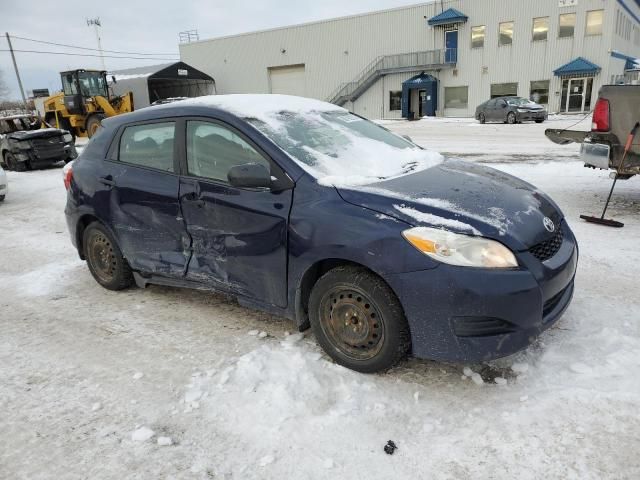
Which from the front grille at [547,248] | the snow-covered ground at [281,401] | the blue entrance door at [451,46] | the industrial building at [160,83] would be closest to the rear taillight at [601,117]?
the snow-covered ground at [281,401]

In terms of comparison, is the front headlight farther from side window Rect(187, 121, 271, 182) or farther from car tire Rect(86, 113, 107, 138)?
car tire Rect(86, 113, 107, 138)

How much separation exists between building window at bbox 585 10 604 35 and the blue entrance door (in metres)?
8.17

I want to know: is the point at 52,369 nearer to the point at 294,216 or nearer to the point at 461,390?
the point at 294,216

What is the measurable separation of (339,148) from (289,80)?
42.5 meters

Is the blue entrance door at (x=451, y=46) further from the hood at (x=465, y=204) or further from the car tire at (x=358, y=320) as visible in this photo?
the car tire at (x=358, y=320)

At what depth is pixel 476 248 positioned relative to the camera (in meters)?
2.66

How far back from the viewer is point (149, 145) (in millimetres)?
4055

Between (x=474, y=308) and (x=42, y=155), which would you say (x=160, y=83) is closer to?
(x=42, y=155)

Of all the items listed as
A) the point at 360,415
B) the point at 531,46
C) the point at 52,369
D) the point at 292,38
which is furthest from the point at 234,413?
the point at 292,38

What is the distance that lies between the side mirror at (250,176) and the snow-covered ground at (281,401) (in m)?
1.16

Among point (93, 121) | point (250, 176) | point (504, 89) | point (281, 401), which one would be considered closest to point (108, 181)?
point (250, 176)

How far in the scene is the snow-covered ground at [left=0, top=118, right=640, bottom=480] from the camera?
2.39 metres

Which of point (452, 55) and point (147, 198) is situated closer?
point (147, 198)

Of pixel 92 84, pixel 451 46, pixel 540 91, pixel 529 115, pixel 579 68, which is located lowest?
pixel 529 115
